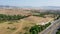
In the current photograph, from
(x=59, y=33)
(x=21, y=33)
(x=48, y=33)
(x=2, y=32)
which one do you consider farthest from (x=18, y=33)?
(x=59, y=33)

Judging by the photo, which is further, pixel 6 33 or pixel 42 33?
pixel 6 33

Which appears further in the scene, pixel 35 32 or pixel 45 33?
pixel 45 33

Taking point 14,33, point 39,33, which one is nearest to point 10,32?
point 14,33

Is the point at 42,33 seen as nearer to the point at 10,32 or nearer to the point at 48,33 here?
the point at 48,33

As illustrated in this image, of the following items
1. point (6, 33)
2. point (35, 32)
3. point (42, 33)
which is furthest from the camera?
point (6, 33)

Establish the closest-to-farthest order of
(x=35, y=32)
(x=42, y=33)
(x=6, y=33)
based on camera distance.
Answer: (x=35, y=32)
(x=42, y=33)
(x=6, y=33)

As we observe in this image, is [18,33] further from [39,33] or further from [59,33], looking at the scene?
[59,33]

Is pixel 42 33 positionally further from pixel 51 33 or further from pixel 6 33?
pixel 6 33

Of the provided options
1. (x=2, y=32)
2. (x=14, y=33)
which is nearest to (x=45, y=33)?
(x=14, y=33)
